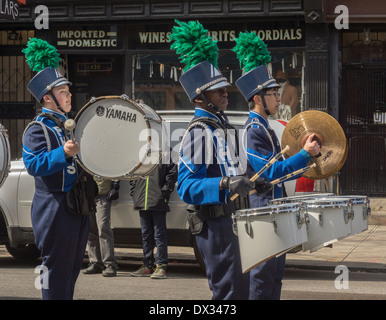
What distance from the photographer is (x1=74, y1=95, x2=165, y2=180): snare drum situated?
6.16 metres

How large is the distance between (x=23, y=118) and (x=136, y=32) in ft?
9.61

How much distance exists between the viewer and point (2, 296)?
895 centimetres

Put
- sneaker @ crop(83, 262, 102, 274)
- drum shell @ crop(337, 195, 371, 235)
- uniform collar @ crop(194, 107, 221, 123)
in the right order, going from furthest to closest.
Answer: sneaker @ crop(83, 262, 102, 274)
drum shell @ crop(337, 195, 371, 235)
uniform collar @ crop(194, 107, 221, 123)

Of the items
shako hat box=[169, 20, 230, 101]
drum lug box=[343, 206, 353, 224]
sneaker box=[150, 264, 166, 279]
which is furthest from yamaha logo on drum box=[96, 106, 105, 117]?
sneaker box=[150, 264, 166, 279]

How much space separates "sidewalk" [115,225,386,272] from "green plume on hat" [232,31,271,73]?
5.21m

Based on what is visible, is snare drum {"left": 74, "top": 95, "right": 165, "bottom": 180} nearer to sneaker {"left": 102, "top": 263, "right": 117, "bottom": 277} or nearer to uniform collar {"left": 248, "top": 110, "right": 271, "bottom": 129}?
uniform collar {"left": 248, "top": 110, "right": 271, "bottom": 129}

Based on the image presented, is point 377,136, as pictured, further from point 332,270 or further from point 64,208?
point 64,208

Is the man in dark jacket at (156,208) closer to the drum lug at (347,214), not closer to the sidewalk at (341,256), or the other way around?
the sidewalk at (341,256)

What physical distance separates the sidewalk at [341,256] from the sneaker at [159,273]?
1480 mm

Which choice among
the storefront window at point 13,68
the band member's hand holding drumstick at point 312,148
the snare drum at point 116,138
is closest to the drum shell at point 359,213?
the band member's hand holding drumstick at point 312,148

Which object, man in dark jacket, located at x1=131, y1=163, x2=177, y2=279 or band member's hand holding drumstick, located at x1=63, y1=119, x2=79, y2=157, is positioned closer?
band member's hand holding drumstick, located at x1=63, y1=119, x2=79, y2=157

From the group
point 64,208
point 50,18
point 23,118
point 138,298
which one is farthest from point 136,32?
point 64,208

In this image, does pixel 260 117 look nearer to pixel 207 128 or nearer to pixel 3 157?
pixel 207 128

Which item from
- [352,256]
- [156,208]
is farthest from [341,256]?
[156,208]
